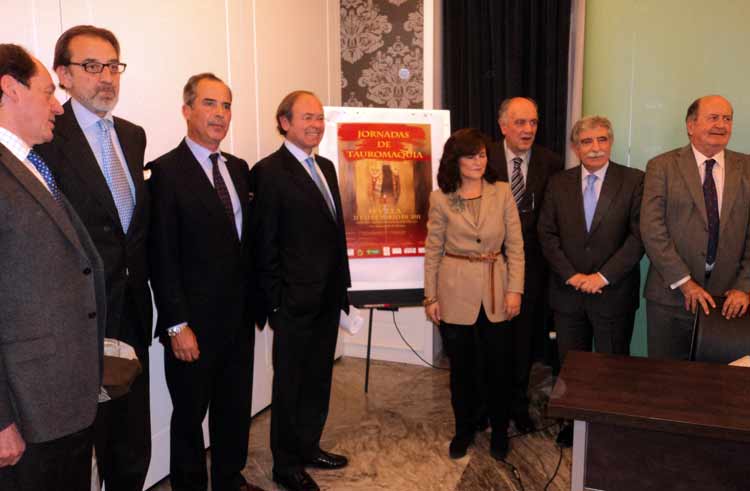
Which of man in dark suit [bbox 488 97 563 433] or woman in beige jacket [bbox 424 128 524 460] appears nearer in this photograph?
woman in beige jacket [bbox 424 128 524 460]

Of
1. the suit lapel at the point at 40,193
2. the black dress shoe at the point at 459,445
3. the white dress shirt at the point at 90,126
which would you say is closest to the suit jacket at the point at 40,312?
the suit lapel at the point at 40,193

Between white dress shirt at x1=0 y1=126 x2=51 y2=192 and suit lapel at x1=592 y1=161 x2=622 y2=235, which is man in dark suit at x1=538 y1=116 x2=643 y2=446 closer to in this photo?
suit lapel at x1=592 y1=161 x2=622 y2=235

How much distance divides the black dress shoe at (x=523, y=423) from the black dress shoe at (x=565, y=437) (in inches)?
6.8

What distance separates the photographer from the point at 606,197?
2721 millimetres

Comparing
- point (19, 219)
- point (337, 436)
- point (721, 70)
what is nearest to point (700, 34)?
point (721, 70)

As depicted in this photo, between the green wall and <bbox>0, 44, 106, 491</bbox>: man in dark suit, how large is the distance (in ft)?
10.4

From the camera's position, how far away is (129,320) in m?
1.91

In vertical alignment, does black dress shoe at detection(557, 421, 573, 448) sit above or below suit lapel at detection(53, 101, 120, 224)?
below

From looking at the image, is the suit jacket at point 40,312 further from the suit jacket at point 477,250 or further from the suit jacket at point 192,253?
the suit jacket at point 477,250

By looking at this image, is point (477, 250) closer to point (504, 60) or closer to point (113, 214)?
point (113, 214)

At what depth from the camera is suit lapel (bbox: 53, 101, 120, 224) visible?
69.7 inches

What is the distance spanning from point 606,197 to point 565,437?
116 centimetres

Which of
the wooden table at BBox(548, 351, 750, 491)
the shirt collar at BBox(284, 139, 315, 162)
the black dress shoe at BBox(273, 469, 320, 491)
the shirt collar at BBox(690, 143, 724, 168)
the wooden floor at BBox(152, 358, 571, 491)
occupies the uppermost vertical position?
the shirt collar at BBox(284, 139, 315, 162)

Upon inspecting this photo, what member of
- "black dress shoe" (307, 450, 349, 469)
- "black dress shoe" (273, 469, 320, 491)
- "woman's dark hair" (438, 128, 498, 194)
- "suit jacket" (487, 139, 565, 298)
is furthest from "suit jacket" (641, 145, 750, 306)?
"black dress shoe" (273, 469, 320, 491)
